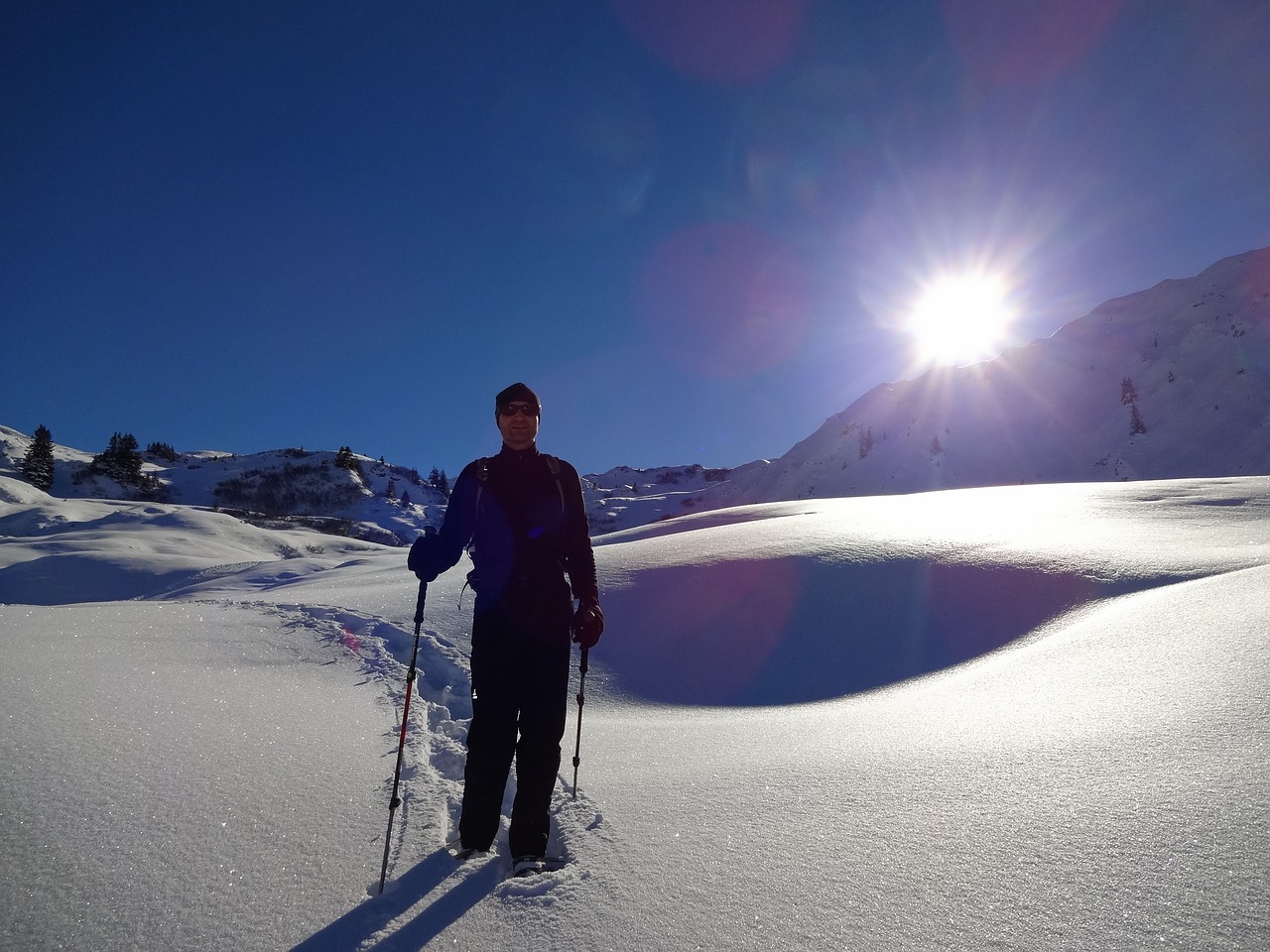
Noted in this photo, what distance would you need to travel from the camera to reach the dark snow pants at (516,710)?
8.88ft

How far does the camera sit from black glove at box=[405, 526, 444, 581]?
3.09 m

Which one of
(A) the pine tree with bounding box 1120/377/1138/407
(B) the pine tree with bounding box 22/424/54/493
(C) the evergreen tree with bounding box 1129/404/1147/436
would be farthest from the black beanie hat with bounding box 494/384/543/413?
(A) the pine tree with bounding box 1120/377/1138/407

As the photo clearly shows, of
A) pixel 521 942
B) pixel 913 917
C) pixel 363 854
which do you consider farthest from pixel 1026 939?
pixel 363 854

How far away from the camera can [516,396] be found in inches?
134

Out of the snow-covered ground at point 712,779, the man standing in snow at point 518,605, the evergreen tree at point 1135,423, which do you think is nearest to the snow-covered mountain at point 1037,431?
the evergreen tree at point 1135,423

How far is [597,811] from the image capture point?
2852 millimetres

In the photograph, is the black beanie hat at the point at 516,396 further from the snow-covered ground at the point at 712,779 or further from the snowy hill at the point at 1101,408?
the snowy hill at the point at 1101,408

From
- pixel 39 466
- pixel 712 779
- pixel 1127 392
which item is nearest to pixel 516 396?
pixel 712 779

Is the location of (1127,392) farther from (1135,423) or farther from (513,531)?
(513,531)

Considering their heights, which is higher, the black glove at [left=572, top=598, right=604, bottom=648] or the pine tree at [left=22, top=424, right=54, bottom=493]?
the pine tree at [left=22, top=424, right=54, bottom=493]

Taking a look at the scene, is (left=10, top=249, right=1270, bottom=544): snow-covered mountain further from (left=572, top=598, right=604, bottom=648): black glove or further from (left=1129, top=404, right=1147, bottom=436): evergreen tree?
(left=572, top=598, right=604, bottom=648): black glove

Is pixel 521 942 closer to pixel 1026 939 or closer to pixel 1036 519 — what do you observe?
pixel 1026 939

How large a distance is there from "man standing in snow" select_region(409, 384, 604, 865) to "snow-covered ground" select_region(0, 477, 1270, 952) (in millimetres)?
253

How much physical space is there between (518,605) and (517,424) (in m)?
1.08
